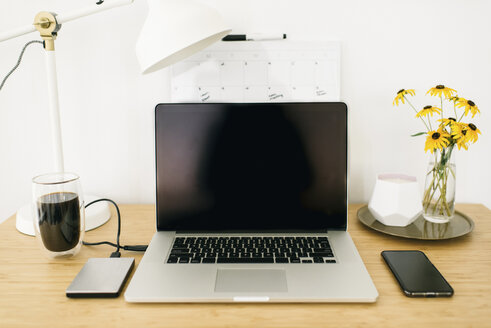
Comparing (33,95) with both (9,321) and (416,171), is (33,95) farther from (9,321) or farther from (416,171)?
(416,171)

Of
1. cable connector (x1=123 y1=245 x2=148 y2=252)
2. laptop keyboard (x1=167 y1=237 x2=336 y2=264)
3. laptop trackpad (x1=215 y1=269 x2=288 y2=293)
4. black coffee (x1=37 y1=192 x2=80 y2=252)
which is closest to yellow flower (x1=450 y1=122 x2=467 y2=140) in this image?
laptop keyboard (x1=167 y1=237 x2=336 y2=264)

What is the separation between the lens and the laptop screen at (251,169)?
2.86 ft

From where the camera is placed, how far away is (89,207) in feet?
3.13

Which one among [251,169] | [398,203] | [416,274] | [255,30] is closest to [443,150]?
[398,203]

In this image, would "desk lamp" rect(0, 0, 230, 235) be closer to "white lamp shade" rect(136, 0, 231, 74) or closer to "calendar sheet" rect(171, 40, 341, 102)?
"white lamp shade" rect(136, 0, 231, 74)

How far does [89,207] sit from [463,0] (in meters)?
1.07

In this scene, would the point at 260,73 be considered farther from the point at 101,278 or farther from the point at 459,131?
the point at 101,278

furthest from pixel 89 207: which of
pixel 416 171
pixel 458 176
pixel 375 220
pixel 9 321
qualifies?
pixel 458 176

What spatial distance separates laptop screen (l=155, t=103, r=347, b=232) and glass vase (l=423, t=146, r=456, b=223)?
0.71ft

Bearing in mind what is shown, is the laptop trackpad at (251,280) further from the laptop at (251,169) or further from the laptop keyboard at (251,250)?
the laptop at (251,169)

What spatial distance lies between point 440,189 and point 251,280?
1.71 ft

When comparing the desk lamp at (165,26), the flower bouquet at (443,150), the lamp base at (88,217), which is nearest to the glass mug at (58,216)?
the lamp base at (88,217)

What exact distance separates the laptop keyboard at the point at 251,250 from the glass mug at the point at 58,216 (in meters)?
0.20

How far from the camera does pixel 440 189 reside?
0.90 metres
